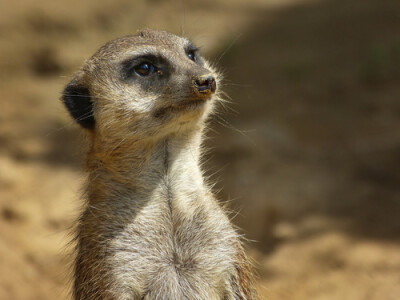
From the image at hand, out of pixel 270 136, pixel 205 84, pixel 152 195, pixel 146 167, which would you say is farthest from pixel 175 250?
pixel 270 136

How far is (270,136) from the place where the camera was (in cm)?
616

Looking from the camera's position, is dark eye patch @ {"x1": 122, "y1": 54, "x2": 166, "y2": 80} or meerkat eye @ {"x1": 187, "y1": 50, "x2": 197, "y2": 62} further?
meerkat eye @ {"x1": 187, "y1": 50, "x2": 197, "y2": 62}

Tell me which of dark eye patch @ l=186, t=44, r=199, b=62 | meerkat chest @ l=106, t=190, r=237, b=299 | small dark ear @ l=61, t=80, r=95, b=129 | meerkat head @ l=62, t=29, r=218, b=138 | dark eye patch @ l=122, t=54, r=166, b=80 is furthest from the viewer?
dark eye patch @ l=186, t=44, r=199, b=62

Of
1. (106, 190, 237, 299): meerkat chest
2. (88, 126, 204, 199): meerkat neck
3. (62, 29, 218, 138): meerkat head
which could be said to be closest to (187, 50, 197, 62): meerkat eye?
(62, 29, 218, 138): meerkat head

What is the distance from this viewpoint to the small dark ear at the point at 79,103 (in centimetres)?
315

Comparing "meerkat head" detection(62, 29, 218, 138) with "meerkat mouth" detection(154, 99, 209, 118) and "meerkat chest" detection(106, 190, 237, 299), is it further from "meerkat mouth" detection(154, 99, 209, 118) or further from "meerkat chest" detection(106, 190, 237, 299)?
"meerkat chest" detection(106, 190, 237, 299)

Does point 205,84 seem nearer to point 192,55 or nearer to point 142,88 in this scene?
point 142,88

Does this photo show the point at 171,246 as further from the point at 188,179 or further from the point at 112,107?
the point at 112,107

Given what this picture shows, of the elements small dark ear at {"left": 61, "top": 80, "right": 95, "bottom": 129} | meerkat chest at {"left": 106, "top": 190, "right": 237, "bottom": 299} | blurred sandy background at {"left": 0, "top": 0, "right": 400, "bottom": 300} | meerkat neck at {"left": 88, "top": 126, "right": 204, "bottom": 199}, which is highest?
small dark ear at {"left": 61, "top": 80, "right": 95, "bottom": 129}

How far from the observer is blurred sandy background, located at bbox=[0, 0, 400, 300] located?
15.8ft

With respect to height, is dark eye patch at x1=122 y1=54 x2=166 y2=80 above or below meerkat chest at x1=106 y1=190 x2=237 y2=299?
above

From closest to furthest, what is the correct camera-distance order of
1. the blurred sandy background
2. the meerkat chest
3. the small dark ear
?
1. the meerkat chest
2. the small dark ear
3. the blurred sandy background

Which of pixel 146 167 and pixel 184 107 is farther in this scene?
pixel 146 167

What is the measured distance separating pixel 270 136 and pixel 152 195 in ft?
11.2
